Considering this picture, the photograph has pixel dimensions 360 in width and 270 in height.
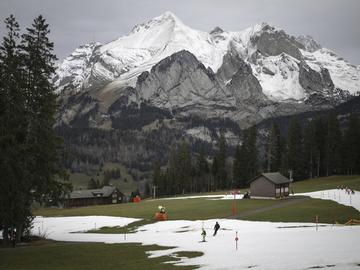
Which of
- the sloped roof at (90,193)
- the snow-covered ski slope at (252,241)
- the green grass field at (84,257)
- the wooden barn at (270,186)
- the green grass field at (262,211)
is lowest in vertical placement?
the green grass field at (84,257)

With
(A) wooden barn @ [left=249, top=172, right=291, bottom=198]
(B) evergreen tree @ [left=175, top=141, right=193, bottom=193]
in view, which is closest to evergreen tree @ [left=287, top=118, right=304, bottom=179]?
(B) evergreen tree @ [left=175, top=141, right=193, bottom=193]

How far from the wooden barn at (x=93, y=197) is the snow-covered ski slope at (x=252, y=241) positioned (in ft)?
231

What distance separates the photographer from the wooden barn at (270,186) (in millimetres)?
84938

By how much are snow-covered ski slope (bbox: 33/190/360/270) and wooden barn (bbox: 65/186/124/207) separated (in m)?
70.4

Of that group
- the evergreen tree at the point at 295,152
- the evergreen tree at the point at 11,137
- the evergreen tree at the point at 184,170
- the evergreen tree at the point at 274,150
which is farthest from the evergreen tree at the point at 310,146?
the evergreen tree at the point at 11,137

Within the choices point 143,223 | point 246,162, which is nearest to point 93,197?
point 246,162

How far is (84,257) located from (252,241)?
53.1ft

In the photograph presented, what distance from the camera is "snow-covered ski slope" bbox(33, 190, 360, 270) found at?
32938 mm

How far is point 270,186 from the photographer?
85.6m

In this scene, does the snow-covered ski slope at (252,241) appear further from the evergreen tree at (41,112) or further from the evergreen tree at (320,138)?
the evergreen tree at (320,138)

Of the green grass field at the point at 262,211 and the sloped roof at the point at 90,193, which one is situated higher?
the sloped roof at the point at 90,193

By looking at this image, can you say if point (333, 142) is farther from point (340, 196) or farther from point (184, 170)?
point (340, 196)

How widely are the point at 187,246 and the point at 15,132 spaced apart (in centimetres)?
2041

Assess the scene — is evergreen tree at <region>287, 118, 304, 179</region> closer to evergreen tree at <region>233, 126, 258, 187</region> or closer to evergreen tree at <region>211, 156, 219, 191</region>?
evergreen tree at <region>233, 126, 258, 187</region>
